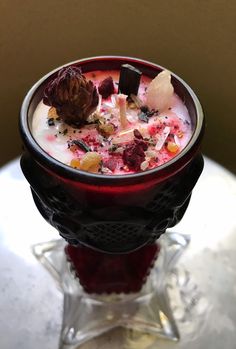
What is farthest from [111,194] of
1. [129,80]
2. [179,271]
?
[179,271]

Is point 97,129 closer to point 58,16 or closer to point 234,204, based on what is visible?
point 234,204

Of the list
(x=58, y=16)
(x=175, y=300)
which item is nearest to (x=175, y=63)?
(x=58, y=16)

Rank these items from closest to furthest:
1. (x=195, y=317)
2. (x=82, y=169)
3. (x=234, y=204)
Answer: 1. (x=82, y=169)
2. (x=195, y=317)
3. (x=234, y=204)

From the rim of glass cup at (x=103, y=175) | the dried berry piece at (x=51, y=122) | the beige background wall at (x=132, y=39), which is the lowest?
the beige background wall at (x=132, y=39)

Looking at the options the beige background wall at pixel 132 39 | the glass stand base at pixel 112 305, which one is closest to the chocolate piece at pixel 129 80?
the glass stand base at pixel 112 305

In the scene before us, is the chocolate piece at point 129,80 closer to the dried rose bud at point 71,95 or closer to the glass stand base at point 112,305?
the dried rose bud at point 71,95

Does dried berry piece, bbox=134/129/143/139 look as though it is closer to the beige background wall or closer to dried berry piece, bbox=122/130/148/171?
dried berry piece, bbox=122/130/148/171

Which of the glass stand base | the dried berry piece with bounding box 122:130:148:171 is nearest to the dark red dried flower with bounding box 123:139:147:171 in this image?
the dried berry piece with bounding box 122:130:148:171
